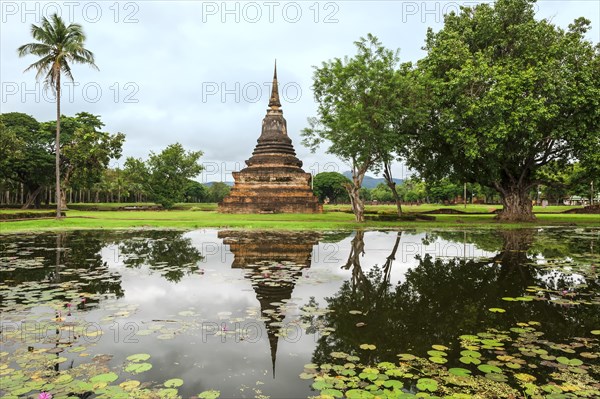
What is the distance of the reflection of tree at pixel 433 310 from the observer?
525 centimetres

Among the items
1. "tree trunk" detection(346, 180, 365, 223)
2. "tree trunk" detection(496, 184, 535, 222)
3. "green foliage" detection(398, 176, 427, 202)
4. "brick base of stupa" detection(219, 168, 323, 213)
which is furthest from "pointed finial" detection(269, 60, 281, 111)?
"green foliage" detection(398, 176, 427, 202)

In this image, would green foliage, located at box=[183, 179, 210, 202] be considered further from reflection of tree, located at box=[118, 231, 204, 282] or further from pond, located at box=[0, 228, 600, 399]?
pond, located at box=[0, 228, 600, 399]

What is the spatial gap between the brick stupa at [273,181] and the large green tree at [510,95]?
633 inches

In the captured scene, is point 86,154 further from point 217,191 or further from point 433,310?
point 217,191

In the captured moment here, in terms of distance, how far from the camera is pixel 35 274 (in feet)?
30.5

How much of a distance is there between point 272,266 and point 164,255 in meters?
4.29

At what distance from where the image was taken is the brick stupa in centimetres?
A: 4162

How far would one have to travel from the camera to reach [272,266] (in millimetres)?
10305

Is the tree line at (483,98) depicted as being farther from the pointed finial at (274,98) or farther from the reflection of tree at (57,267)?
the pointed finial at (274,98)

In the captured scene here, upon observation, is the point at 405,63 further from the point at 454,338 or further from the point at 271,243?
the point at 454,338

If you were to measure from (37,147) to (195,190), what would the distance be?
61.0 m

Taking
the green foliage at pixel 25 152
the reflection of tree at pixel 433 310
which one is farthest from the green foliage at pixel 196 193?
the reflection of tree at pixel 433 310

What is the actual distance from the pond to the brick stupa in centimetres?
3027

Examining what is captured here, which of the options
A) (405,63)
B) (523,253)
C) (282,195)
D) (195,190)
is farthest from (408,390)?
(195,190)
